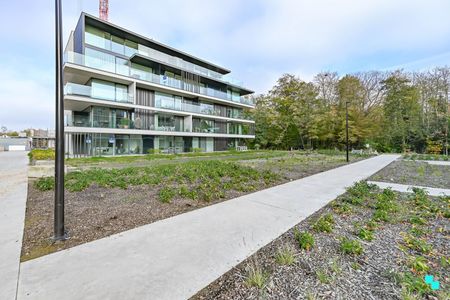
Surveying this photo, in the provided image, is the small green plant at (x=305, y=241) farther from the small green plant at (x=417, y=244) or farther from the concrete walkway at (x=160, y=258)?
the small green plant at (x=417, y=244)

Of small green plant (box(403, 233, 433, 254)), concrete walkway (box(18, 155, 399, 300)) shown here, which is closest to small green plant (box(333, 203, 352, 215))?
concrete walkway (box(18, 155, 399, 300))

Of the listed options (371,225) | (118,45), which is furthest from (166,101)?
(371,225)

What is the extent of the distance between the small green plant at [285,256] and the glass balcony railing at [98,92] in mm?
19072

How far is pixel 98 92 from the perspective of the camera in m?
17.4

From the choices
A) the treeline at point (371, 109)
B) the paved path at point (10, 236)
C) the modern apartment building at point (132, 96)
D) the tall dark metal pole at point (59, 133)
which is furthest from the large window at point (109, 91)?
the treeline at point (371, 109)

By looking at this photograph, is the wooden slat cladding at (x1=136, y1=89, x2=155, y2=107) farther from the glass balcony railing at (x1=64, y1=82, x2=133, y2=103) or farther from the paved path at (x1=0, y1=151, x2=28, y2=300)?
the paved path at (x1=0, y1=151, x2=28, y2=300)

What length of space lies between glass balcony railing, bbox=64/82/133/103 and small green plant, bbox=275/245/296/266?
19.1 metres

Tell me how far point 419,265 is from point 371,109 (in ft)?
114

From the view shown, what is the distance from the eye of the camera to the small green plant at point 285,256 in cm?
265

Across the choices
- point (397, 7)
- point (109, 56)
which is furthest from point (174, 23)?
point (397, 7)

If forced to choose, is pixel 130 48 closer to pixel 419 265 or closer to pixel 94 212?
pixel 94 212

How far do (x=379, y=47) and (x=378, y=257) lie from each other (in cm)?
1758

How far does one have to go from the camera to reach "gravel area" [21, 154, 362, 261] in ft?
10.7

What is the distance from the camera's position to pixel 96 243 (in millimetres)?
3125
